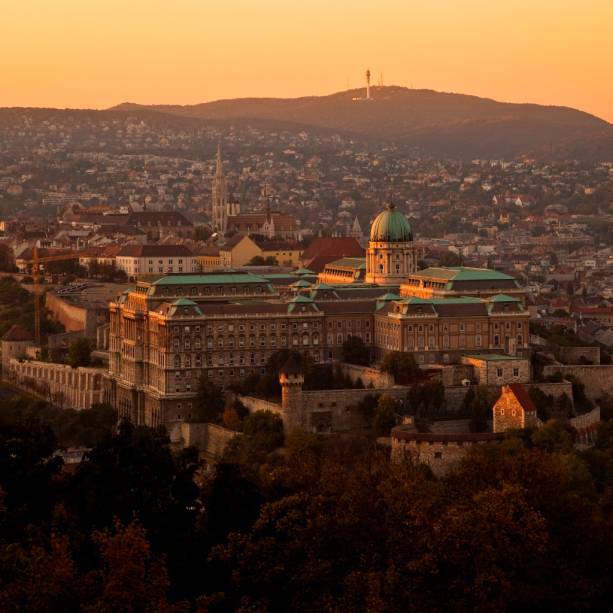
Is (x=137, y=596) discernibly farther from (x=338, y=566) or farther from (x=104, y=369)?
(x=104, y=369)

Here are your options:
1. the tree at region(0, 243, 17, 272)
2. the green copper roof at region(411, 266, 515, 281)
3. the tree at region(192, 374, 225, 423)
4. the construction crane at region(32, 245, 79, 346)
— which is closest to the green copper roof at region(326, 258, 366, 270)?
the green copper roof at region(411, 266, 515, 281)

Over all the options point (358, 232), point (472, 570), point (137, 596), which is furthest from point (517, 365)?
point (358, 232)

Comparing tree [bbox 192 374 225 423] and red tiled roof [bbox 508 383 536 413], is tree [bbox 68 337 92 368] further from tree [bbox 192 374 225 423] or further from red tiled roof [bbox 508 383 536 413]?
red tiled roof [bbox 508 383 536 413]

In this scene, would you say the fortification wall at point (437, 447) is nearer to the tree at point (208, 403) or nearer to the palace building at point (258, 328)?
the palace building at point (258, 328)

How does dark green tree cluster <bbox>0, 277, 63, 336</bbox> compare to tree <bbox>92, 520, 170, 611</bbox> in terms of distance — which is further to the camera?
dark green tree cluster <bbox>0, 277, 63, 336</bbox>

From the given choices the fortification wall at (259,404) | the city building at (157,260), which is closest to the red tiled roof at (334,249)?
the city building at (157,260)

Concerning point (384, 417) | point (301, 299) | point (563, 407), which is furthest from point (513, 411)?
point (301, 299)
